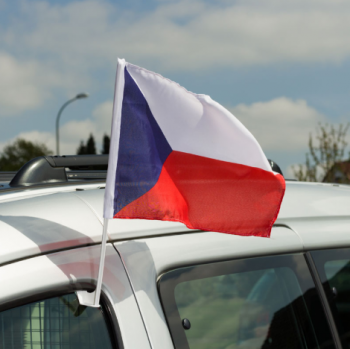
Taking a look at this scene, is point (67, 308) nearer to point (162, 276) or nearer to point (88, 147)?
point (162, 276)

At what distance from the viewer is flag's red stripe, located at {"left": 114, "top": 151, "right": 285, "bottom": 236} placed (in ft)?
5.31

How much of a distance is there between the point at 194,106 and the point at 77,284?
0.64 meters

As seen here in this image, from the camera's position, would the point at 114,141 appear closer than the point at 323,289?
Yes

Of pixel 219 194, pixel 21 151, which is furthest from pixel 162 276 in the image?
pixel 21 151

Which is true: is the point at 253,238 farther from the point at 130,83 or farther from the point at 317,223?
the point at 130,83

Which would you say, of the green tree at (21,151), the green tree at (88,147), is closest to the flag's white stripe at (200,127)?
the green tree at (21,151)

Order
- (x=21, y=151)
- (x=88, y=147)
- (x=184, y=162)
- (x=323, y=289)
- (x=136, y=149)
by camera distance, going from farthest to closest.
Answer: (x=88, y=147) → (x=21, y=151) → (x=323, y=289) → (x=184, y=162) → (x=136, y=149)

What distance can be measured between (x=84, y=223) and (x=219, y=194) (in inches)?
17.2

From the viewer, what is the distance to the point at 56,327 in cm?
143

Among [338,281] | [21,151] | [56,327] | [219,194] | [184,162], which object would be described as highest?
[21,151]

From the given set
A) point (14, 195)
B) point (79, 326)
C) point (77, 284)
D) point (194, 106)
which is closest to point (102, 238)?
point (77, 284)

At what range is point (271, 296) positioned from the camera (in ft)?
6.32

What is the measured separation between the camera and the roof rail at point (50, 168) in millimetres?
1913

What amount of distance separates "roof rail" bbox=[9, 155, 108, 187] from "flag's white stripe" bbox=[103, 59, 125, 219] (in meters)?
0.52
